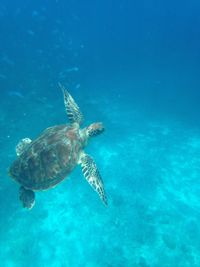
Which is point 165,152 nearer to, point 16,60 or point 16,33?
point 16,60

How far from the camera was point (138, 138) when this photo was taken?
2050 cm

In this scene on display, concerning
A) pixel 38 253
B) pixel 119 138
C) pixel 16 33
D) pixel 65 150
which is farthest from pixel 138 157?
pixel 16 33

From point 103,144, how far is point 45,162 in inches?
444

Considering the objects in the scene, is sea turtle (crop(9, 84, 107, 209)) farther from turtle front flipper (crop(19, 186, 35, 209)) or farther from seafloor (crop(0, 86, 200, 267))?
seafloor (crop(0, 86, 200, 267))

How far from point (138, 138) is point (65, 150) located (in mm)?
13391

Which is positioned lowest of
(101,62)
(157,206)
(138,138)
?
(157,206)

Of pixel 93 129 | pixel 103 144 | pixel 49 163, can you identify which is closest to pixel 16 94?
pixel 103 144

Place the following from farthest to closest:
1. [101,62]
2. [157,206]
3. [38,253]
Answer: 1. [101,62]
2. [157,206]
3. [38,253]

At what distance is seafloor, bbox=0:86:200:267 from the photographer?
11891 mm

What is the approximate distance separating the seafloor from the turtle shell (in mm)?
5585

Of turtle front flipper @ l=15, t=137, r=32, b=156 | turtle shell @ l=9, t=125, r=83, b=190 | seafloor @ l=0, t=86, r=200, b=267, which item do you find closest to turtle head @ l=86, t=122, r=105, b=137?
turtle shell @ l=9, t=125, r=83, b=190

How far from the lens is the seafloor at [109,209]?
11891 millimetres

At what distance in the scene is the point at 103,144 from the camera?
1845 centimetres

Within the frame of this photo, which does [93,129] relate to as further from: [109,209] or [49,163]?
[109,209]
